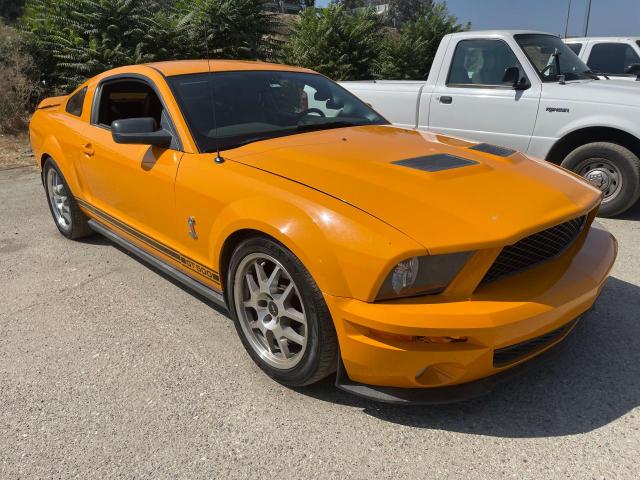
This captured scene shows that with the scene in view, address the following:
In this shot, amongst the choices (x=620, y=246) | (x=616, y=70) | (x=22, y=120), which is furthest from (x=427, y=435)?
(x=22, y=120)

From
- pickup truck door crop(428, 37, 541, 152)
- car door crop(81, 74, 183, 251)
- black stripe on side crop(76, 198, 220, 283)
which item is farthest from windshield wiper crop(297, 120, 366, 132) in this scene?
pickup truck door crop(428, 37, 541, 152)

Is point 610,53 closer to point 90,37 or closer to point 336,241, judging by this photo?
point 336,241

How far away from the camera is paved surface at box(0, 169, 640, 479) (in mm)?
2176

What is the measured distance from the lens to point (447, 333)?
205 centimetres

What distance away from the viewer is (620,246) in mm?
4449

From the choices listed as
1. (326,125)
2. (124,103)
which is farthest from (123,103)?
(326,125)

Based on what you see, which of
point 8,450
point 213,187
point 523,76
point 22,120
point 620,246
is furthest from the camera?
point 22,120

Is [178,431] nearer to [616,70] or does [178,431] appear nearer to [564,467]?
[564,467]

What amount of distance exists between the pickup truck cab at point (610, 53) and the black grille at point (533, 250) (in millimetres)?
6644

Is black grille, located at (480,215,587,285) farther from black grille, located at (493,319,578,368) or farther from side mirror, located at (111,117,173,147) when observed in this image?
side mirror, located at (111,117,173,147)

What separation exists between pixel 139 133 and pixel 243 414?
5.64 feet

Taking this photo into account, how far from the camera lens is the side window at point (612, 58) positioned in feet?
26.3

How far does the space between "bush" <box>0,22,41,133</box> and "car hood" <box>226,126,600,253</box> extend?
8965 millimetres

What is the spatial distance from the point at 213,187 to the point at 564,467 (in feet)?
6.72
